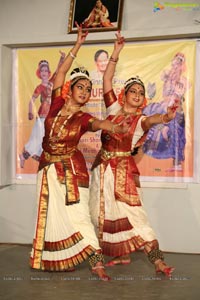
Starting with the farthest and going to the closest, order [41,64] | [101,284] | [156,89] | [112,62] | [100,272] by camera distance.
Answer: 1. [41,64]
2. [156,89]
3. [112,62]
4. [100,272]
5. [101,284]

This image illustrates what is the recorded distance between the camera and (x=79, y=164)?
12.1 ft

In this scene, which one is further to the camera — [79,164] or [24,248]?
[24,248]

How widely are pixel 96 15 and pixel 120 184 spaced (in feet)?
5.66

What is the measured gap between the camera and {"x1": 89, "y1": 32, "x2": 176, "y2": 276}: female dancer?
12.2 ft

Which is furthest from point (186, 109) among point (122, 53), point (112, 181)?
point (112, 181)

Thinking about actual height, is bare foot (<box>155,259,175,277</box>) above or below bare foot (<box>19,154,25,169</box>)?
below

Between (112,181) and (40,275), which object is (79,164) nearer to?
(112,181)

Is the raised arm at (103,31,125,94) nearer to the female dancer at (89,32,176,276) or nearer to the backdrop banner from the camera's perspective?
the female dancer at (89,32,176,276)

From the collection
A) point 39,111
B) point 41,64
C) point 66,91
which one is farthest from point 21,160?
point 66,91

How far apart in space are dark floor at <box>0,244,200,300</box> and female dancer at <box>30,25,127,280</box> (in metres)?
0.14

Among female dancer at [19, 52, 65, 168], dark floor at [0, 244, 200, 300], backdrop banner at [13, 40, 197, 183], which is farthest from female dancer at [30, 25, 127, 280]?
female dancer at [19, 52, 65, 168]

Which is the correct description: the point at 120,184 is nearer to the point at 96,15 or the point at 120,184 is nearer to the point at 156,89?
the point at 156,89

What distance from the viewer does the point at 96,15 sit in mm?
4668

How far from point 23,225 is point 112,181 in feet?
4.80
